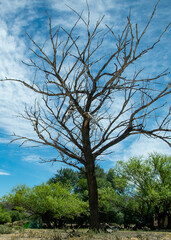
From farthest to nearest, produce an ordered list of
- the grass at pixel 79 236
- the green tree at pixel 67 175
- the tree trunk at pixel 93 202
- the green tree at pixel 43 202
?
the green tree at pixel 67 175 → the green tree at pixel 43 202 → the tree trunk at pixel 93 202 → the grass at pixel 79 236

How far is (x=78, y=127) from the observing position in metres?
7.38

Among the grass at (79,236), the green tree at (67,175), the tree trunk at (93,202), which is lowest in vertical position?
the grass at (79,236)

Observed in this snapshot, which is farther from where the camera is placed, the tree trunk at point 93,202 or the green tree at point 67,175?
the green tree at point 67,175

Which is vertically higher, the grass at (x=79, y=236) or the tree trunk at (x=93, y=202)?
the tree trunk at (x=93, y=202)

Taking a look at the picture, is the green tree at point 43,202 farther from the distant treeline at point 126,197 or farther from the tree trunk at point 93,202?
the tree trunk at point 93,202

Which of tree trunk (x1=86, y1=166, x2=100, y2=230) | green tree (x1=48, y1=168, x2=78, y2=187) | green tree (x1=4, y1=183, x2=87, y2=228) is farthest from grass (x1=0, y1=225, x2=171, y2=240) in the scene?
green tree (x1=48, y1=168, x2=78, y2=187)

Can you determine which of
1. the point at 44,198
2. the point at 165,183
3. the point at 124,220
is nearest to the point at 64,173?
the point at 124,220

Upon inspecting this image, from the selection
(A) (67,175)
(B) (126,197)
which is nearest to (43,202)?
(B) (126,197)

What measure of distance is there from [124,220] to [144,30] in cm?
2036

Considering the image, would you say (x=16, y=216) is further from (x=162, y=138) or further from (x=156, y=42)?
(x=156, y=42)

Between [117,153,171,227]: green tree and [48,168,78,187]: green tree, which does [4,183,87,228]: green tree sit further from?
[48,168,78,187]: green tree

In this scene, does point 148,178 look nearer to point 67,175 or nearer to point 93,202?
point 93,202

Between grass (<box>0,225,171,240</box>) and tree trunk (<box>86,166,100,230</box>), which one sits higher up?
tree trunk (<box>86,166,100,230</box>)

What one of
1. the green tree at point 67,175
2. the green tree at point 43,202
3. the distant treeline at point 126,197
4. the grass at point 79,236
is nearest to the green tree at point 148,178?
the distant treeline at point 126,197
